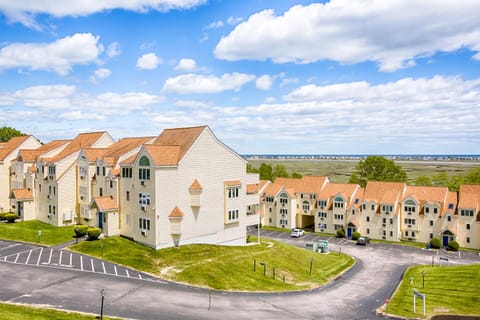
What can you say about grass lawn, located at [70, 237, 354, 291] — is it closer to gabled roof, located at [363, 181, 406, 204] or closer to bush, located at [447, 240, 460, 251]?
bush, located at [447, 240, 460, 251]

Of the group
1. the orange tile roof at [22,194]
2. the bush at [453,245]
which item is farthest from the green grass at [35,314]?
the bush at [453,245]

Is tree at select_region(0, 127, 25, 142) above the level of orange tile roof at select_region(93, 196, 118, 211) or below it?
above

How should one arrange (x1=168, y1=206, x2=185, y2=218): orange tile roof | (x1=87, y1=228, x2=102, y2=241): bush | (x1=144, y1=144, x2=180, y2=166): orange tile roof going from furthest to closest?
(x1=87, y1=228, x2=102, y2=241): bush, (x1=168, y1=206, x2=185, y2=218): orange tile roof, (x1=144, y1=144, x2=180, y2=166): orange tile roof

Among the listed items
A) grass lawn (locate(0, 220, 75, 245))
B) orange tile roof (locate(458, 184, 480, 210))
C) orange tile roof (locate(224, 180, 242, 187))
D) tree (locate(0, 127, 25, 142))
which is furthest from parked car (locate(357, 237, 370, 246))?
tree (locate(0, 127, 25, 142))

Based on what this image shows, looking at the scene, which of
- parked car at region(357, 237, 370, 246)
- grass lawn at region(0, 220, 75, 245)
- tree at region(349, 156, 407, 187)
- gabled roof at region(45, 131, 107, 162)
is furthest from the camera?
tree at region(349, 156, 407, 187)

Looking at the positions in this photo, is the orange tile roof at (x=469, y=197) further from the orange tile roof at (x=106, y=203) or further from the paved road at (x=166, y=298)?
the orange tile roof at (x=106, y=203)
